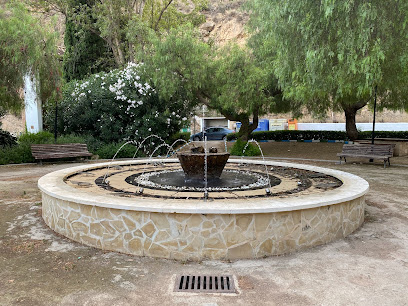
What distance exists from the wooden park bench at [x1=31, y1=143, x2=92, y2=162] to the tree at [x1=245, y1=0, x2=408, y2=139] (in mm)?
8305

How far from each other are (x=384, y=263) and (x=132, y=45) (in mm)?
23249

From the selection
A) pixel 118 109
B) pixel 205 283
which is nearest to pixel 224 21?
pixel 118 109

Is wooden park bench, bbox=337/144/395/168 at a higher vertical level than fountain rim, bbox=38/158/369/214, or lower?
lower

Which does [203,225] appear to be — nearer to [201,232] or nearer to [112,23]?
[201,232]

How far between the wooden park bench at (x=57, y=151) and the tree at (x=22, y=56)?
5.34 ft

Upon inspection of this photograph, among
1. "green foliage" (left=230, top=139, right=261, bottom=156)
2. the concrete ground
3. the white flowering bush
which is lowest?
the concrete ground

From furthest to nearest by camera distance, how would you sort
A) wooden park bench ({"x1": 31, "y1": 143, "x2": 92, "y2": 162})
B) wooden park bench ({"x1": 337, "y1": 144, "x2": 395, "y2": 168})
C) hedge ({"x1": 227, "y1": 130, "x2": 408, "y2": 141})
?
hedge ({"x1": 227, "y1": 130, "x2": 408, "y2": 141})
wooden park bench ({"x1": 31, "y1": 143, "x2": 92, "y2": 162})
wooden park bench ({"x1": 337, "y1": 144, "x2": 395, "y2": 168})

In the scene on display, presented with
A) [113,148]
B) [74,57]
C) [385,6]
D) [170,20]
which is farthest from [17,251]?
[170,20]

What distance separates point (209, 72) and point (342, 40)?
7.53 m

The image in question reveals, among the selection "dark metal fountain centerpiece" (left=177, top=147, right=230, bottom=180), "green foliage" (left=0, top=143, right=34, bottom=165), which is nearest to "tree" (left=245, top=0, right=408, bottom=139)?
"dark metal fountain centerpiece" (left=177, top=147, right=230, bottom=180)

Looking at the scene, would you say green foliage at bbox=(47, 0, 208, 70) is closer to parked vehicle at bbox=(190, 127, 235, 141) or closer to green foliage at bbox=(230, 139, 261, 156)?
parked vehicle at bbox=(190, 127, 235, 141)

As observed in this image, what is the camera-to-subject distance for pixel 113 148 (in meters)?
14.8

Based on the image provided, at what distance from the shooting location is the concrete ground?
3.00 metres

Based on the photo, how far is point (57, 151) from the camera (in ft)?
41.5
